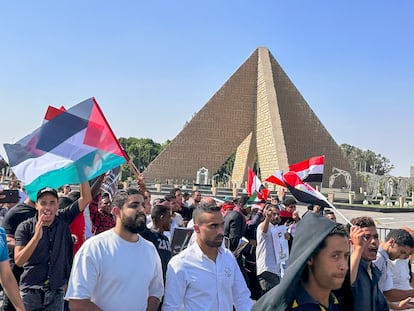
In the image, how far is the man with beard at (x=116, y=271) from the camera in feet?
8.39

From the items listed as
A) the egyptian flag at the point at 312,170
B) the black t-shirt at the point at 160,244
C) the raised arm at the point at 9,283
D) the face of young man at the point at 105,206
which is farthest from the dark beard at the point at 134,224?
the egyptian flag at the point at 312,170

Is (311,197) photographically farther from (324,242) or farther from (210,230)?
(324,242)

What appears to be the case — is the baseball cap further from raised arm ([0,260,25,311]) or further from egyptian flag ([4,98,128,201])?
raised arm ([0,260,25,311])

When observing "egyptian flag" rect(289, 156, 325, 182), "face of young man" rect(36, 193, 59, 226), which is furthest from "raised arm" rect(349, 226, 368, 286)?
"egyptian flag" rect(289, 156, 325, 182)

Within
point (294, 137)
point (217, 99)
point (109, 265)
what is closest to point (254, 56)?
point (217, 99)

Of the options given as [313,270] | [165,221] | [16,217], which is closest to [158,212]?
[165,221]

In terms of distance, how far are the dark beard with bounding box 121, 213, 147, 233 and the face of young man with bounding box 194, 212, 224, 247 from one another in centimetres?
35

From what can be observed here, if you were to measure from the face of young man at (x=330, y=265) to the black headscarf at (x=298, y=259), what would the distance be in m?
0.07

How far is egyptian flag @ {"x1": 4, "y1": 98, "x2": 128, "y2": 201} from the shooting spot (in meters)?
3.75

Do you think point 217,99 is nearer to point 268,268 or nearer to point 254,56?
point 254,56

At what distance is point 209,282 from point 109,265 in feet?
1.89

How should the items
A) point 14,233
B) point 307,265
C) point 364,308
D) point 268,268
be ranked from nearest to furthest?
1. point 307,265
2. point 364,308
3. point 14,233
4. point 268,268

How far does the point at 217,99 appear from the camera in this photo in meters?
44.2

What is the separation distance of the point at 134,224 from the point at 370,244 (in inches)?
57.2
